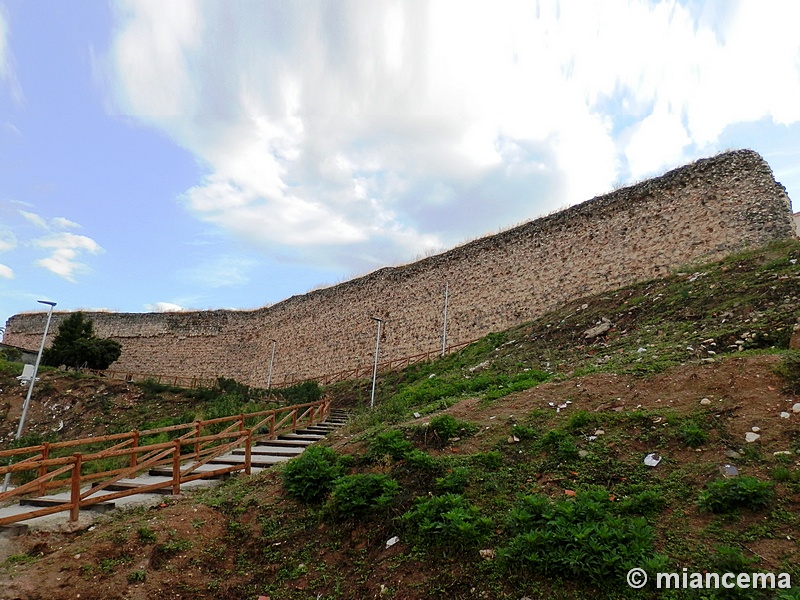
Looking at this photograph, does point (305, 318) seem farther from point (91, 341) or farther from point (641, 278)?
point (641, 278)

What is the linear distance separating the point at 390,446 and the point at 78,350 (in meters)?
32.3

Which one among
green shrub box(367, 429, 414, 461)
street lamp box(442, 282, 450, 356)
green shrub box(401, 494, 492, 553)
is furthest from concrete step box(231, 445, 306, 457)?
street lamp box(442, 282, 450, 356)

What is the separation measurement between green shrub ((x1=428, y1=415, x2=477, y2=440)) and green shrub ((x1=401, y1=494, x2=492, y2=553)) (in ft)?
5.50

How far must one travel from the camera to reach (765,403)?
19.9 ft

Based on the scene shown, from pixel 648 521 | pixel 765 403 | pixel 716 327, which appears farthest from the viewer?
pixel 716 327

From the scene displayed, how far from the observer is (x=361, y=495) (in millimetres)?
6047

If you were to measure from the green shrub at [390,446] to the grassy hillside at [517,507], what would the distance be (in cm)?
3

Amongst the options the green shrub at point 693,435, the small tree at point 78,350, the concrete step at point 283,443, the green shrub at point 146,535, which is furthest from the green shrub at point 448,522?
the small tree at point 78,350

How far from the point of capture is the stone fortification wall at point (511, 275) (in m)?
15.6

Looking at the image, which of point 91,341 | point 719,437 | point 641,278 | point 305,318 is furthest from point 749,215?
point 91,341

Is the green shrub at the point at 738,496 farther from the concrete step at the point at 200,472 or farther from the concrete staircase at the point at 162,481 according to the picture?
the concrete step at the point at 200,472

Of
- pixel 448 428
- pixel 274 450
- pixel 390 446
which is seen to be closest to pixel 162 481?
pixel 274 450

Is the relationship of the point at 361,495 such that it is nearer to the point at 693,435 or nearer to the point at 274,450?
the point at 693,435

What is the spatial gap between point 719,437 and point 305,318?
27.9 meters
